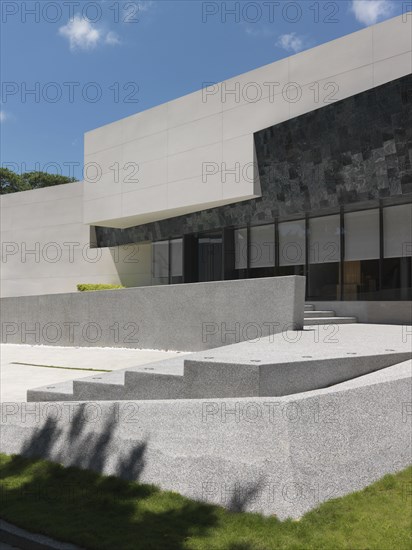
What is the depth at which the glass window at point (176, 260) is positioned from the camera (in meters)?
22.6

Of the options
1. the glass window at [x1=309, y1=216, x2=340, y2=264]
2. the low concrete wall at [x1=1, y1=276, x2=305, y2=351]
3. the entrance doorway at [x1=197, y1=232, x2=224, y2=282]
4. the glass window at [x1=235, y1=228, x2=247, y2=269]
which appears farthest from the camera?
the entrance doorway at [x1=197, y1=232, x2=224, y2=282]

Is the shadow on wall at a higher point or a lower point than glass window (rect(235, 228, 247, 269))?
lower

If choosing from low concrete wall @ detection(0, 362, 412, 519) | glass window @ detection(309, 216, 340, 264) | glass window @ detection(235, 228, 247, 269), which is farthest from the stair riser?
glass window @ detection(235, 228, 247, 269)

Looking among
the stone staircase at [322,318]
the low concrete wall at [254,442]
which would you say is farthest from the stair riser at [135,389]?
the stone staircase at [322,318]

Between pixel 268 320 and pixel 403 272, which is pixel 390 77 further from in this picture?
pixel 268 320

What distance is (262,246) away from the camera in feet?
63.3

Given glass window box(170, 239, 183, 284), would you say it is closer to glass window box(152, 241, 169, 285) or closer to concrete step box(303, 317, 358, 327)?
glass window box(152, 241, 169, 285)

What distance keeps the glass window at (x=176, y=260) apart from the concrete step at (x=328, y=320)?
925cm

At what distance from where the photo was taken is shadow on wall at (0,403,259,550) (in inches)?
184

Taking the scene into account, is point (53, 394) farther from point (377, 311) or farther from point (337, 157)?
point (337, 157)

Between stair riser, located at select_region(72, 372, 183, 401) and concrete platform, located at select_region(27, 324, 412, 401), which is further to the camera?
stair riser, located at select_region(72, 372, 183, 401)

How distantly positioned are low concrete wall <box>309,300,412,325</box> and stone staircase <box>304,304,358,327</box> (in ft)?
0.87

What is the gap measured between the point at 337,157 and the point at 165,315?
6528 millimetres

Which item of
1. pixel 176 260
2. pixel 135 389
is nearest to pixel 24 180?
pixel 176 260
